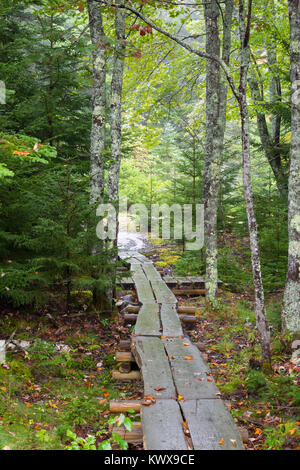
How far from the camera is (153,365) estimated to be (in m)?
5.11

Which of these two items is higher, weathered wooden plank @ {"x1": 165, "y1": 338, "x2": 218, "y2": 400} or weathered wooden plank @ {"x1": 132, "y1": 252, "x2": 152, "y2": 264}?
weathered wooden plank @ {"x1": 132, "y1": 252, "x2": 152, "y2": 264}

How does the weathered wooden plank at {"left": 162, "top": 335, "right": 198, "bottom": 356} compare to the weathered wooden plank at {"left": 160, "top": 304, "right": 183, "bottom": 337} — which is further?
the weathered wooden plank at {"left": 160, "top": 304, "right": 183, "bottom": 337}

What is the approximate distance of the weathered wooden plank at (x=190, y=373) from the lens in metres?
4.43

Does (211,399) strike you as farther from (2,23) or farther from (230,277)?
(2,23)

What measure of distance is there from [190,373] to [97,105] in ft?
18.7

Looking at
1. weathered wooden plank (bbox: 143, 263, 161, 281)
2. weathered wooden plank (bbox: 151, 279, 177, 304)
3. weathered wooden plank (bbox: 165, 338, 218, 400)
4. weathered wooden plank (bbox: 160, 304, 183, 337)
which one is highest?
weathered wooden plank (bbox: 143, 263, 161, 281)

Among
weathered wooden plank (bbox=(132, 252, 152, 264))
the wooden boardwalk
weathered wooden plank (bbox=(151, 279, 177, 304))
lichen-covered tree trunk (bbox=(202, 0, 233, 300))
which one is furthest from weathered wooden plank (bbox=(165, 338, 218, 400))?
weathered wooden plank (bbox=(132, 252, 152, 264))

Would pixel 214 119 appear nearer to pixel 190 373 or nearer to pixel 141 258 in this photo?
pixel 141 258

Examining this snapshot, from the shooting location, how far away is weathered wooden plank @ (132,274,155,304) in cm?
828

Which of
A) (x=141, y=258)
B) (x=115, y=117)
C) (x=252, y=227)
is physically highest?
(x=115, y=117)

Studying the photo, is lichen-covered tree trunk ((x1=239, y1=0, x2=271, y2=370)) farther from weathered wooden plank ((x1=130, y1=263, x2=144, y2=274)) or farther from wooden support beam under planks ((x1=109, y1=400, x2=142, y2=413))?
weathered wooden plank ((x1=130, y1=263, x2=144, y2=274))
